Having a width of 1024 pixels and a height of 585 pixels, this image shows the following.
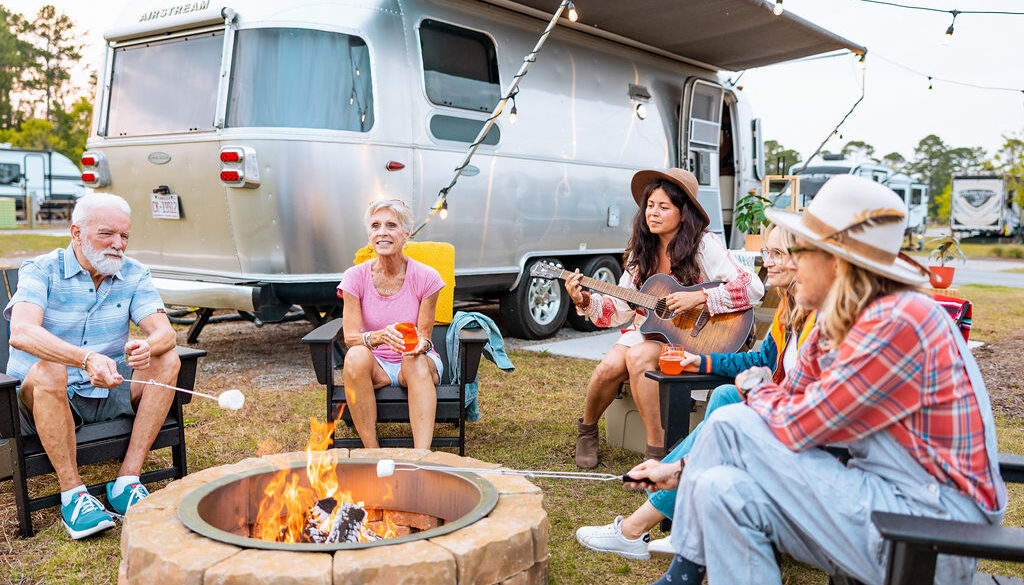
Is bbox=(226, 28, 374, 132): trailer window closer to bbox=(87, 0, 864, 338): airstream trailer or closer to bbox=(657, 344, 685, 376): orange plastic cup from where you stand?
bbox=(87, 0, 864, 338): airstream trailer

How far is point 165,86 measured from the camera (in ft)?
17.6

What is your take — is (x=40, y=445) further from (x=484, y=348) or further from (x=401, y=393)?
(x=484, y=348)

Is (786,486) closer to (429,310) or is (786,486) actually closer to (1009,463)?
(1009,463)

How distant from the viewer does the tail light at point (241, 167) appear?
15.9ft

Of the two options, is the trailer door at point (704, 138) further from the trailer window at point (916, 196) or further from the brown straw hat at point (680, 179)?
the trailer window at point (916, 196)

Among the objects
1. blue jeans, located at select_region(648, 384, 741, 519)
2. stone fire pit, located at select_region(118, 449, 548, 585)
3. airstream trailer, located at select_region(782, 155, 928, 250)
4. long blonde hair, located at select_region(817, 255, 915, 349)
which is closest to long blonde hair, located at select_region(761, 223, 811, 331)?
blue jeans, located at select_region(648, 384, 741, 519)

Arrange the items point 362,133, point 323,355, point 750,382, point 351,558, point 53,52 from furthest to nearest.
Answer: point 53,52, point 362,133, point 323,355, point 750,382, point 351,558

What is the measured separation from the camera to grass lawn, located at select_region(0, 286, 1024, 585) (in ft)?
8.45

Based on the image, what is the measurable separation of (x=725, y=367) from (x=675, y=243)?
2.61ft

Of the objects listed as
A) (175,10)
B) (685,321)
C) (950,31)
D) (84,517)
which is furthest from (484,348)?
(950,31)

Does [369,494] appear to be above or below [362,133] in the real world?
below

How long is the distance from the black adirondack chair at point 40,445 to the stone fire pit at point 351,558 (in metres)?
0.79

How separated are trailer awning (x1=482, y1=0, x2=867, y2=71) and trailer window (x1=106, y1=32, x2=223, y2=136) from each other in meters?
2.04

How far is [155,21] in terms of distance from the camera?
5.33 meters
